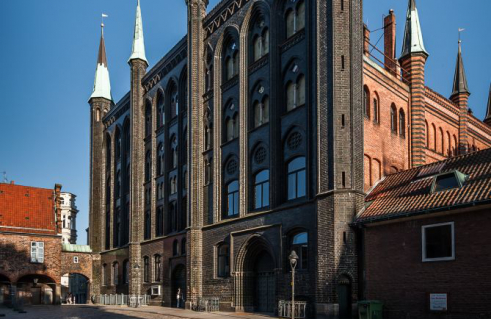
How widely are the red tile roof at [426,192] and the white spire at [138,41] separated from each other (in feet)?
95.4

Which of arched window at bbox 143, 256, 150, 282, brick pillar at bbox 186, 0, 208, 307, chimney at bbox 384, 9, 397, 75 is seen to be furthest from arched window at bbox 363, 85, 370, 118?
arched window at bbox 143, 256, 150, 282

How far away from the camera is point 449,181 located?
2375 centimetres

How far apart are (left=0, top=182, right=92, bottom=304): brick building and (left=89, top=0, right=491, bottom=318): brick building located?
291 inches

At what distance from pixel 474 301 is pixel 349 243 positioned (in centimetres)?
638

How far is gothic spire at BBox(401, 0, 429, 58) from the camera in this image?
3409cm

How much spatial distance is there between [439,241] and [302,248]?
8064mm

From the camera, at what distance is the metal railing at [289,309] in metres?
26.9

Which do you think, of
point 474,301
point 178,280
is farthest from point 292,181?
point 178,280

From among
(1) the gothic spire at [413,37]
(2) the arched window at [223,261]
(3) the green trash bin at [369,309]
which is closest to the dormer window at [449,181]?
(3) the green trash bin at [369,309]

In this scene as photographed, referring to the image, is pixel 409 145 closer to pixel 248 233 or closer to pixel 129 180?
pixel 248 233

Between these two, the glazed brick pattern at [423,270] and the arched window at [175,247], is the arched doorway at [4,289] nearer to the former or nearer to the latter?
the arched window at [175,247]

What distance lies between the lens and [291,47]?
31.6 metres

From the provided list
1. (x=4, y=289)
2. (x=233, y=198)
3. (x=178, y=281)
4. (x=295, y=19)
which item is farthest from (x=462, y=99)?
(x=4, y=289)

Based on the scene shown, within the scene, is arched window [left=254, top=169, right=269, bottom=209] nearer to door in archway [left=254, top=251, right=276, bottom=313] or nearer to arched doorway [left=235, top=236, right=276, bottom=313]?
arched doorway [left=235, top=236, right=276, bottom=313]
